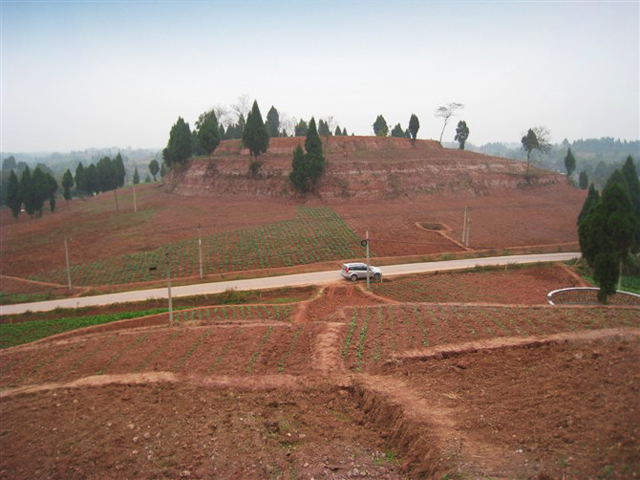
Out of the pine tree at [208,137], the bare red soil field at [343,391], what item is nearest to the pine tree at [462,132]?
the pine tree at [208,137]

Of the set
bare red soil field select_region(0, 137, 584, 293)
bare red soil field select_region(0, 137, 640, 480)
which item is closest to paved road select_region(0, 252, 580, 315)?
bare red soil field select_region(0, 137, 640, 480)

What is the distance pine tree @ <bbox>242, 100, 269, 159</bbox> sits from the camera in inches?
2122

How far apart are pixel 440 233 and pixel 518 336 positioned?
26284 millimetres

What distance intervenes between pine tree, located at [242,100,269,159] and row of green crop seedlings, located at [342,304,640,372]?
135ft

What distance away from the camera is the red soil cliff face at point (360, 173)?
2072 inches

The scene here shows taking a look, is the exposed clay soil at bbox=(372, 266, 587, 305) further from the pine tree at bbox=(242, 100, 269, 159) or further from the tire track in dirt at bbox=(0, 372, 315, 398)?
the pine tree at bbox=(242, 100, 269, 159)

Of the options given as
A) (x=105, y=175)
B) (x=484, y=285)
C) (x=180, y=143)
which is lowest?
(x=484, y=285)

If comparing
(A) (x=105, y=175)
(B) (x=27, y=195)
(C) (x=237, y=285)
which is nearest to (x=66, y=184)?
(A) (x=105, y=175)

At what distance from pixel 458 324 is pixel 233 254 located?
2162 cm

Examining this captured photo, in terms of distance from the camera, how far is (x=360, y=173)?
54.3 metres

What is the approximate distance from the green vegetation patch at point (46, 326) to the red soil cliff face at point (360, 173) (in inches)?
1246

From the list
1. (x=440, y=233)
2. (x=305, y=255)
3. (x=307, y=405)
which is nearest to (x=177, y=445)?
(x=307, y=405)

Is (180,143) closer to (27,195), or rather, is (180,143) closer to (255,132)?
(255,132)

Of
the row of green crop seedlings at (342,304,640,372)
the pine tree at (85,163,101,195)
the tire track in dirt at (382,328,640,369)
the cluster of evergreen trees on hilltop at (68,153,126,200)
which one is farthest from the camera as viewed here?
the pine tree at (85,163,101,195)
